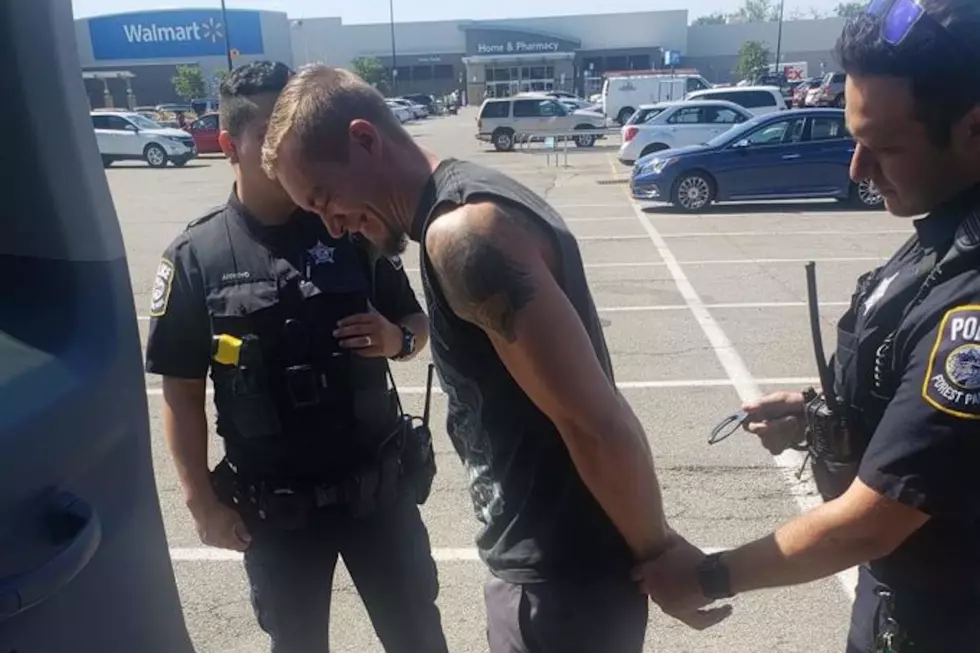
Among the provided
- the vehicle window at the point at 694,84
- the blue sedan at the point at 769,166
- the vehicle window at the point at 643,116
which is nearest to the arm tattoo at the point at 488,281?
the blue sedan at the point at 769,166

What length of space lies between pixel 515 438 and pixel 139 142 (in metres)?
26.1

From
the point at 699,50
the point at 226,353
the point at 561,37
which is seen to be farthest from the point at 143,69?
the point at 226,353

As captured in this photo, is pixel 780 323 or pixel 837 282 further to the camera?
pixel 837 282

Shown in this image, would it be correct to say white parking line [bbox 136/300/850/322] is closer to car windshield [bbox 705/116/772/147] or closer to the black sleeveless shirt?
the black sleeveless shirt

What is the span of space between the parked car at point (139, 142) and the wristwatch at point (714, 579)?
2587 cm

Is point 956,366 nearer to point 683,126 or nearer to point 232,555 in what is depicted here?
point 232,555

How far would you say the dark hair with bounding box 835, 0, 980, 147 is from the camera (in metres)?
1.39

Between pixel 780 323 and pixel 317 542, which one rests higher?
pixel 317 542

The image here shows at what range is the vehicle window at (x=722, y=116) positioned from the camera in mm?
19469

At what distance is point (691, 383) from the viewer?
5695 millimetres

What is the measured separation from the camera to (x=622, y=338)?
6777 millimetres

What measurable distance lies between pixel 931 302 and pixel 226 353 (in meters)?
1.61

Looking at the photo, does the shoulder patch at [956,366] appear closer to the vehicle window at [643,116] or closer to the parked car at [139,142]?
the vehicle window at [643,116]

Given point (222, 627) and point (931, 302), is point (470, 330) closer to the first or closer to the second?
point (931, 302)
